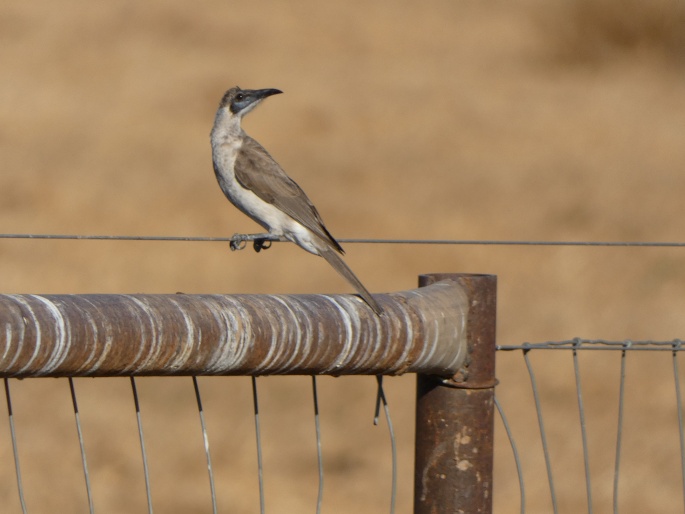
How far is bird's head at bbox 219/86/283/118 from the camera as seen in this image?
6.82 metres

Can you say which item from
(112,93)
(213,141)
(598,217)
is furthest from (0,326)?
(112,93)

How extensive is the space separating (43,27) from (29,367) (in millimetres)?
18316

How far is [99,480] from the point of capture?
10.4 meters

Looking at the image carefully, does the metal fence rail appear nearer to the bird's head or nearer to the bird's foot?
the bird's foot

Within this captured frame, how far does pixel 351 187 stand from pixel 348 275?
12.6 m

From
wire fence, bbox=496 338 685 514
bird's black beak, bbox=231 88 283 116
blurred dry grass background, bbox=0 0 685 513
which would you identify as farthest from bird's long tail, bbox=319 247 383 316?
blurred dry grass background, bbox=0 0 685 513

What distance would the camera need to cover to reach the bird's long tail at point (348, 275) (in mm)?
3062

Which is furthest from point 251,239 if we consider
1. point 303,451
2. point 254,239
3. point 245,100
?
point 303,451

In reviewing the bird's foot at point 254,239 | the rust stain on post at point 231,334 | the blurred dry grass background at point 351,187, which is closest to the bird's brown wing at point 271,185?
the bird's foot at point 254,239

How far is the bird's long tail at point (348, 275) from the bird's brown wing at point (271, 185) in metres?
0.37

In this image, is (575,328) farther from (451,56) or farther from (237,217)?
(451,56)

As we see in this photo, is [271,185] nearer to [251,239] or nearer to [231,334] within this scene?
[251,239]

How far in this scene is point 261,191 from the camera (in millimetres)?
6234

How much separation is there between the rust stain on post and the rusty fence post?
0.05 meters
